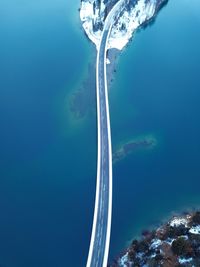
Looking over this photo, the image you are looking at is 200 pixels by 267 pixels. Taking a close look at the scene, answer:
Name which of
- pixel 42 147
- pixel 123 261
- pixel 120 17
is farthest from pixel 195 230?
pixel 120 17

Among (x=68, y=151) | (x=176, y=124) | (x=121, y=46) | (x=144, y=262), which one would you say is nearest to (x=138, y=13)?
(x=121, y=46)

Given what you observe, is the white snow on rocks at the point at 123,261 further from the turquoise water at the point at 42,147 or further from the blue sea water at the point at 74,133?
the turquoise water at the point at 42,147

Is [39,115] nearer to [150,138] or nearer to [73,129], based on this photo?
[73,129]

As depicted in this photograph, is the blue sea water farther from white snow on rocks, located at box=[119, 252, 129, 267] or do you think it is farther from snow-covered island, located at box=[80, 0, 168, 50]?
snow-covered island, located at box=[80, 0, 168, 50]

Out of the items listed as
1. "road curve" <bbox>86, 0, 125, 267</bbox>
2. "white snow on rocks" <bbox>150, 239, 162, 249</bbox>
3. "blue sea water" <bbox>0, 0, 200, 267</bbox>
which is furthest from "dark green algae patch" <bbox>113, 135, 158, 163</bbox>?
"white snow on rocks" <bbox>150, 239, 162, 249</bbox>

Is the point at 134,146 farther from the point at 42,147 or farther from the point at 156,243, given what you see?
the point at 156,243

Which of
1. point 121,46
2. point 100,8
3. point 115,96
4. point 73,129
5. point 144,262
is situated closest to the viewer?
point 144,262
